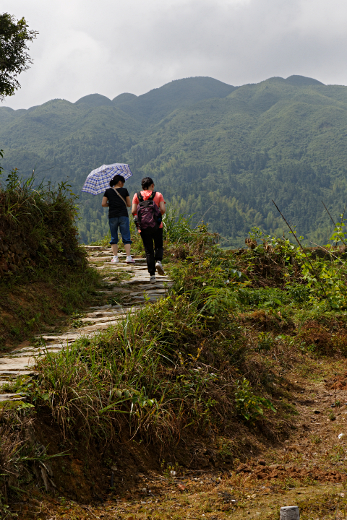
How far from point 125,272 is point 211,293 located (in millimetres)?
2727

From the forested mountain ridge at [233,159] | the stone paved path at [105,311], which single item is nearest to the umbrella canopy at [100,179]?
the stone paved path at [105,311]

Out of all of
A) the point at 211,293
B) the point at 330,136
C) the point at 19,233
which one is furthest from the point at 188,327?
the point at 330,136

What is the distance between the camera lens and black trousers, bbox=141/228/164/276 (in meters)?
6.68

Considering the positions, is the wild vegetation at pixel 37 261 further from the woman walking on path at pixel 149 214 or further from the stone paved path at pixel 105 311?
the woman walking on path at pixel 149 214

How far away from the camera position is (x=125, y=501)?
277 cm

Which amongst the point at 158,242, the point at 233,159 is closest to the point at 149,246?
the point at 158,242

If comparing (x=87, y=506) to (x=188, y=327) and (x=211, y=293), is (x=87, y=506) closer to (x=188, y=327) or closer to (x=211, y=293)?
(x=188, y=327)

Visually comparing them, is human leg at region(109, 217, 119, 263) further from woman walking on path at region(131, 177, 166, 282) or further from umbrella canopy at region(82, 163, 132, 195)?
umbrella canopy at region(82, 163, 132, 195)

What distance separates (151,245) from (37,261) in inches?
70.0

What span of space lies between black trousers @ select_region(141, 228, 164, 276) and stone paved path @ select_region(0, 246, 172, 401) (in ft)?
1.09

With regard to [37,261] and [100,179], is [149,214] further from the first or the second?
[100,179]

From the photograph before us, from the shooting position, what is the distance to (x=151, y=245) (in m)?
6.73

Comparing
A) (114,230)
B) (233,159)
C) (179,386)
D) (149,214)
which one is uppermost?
(233,159)

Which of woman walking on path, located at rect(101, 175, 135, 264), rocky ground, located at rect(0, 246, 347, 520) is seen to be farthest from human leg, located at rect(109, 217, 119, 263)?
rocky ground, located at rect(0, 246, 347, 520)
